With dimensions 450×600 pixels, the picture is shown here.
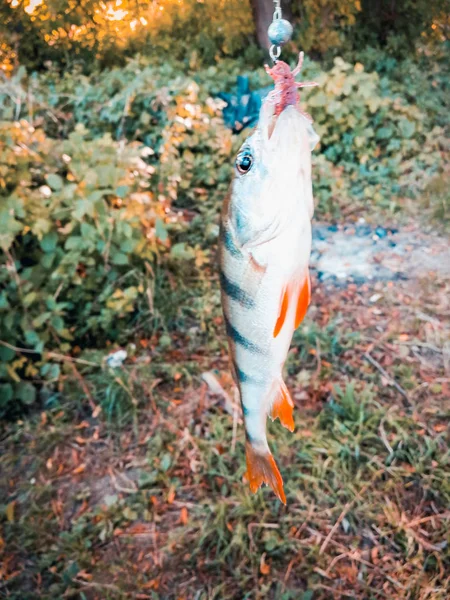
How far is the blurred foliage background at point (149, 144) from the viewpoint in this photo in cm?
303

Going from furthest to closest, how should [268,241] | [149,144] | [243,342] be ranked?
[149,144], [243,342], [268,241]

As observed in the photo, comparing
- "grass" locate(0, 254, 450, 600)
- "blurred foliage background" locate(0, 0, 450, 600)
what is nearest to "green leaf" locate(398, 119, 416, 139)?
"blurred foliage background" locate(0, 0, 450, 600)

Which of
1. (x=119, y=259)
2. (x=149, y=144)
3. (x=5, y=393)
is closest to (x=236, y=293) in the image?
(x=119, y=259)

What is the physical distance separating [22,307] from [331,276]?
2.18 m

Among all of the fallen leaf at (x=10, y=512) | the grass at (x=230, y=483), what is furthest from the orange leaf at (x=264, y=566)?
the fallen leaf at (x=10, y=512)

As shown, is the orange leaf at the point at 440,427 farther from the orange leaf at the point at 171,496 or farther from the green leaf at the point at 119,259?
the green leaf at the point at 119,259

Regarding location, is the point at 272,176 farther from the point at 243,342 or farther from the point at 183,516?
the point at 183,516

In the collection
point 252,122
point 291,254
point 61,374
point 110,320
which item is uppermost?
point 252,122

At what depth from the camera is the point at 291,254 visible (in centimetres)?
105

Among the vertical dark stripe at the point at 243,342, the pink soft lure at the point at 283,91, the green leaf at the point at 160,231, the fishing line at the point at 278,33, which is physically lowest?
the green leaf at the point at 160,231

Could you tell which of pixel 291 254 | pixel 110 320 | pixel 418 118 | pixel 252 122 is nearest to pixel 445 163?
pixel 418 118

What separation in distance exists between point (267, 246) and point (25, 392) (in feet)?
7.73

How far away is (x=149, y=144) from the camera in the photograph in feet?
14.8

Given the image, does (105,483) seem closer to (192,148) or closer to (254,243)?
(254,243)
